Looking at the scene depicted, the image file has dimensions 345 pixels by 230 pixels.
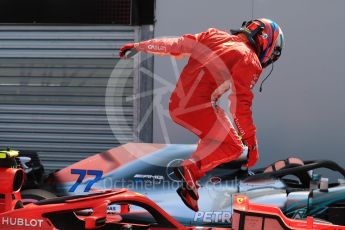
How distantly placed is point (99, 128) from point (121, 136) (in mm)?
355

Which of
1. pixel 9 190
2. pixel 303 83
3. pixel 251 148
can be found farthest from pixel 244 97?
pixel 303 83

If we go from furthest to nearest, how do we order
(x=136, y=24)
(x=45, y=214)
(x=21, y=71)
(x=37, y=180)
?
(x=21, y=71) < (x=136, y=24) < (x=37, y=180) < (x=45, y=214)

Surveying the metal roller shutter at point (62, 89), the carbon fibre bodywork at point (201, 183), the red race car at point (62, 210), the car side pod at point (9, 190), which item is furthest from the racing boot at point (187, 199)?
the metal roller shutter at point (62, 89)

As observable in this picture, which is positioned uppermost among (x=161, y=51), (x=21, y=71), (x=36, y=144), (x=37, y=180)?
(x=161, y=51)

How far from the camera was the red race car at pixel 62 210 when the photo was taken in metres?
3.27

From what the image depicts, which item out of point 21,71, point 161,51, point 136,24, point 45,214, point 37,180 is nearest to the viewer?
point 45,214

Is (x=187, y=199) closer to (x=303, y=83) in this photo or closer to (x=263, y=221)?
(x=263, y=221)

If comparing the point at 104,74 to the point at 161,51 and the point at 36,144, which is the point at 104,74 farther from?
the point at 161,51

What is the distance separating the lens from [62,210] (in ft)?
10.7

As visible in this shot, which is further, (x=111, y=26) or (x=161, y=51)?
(x=111, y=26)

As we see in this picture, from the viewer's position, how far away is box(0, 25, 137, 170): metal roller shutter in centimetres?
759

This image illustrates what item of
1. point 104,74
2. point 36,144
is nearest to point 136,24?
point 104,74

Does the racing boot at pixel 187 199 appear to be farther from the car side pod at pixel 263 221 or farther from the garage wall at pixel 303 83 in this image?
the garage wall at pixel 303 83

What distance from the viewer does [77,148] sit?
762 cm
